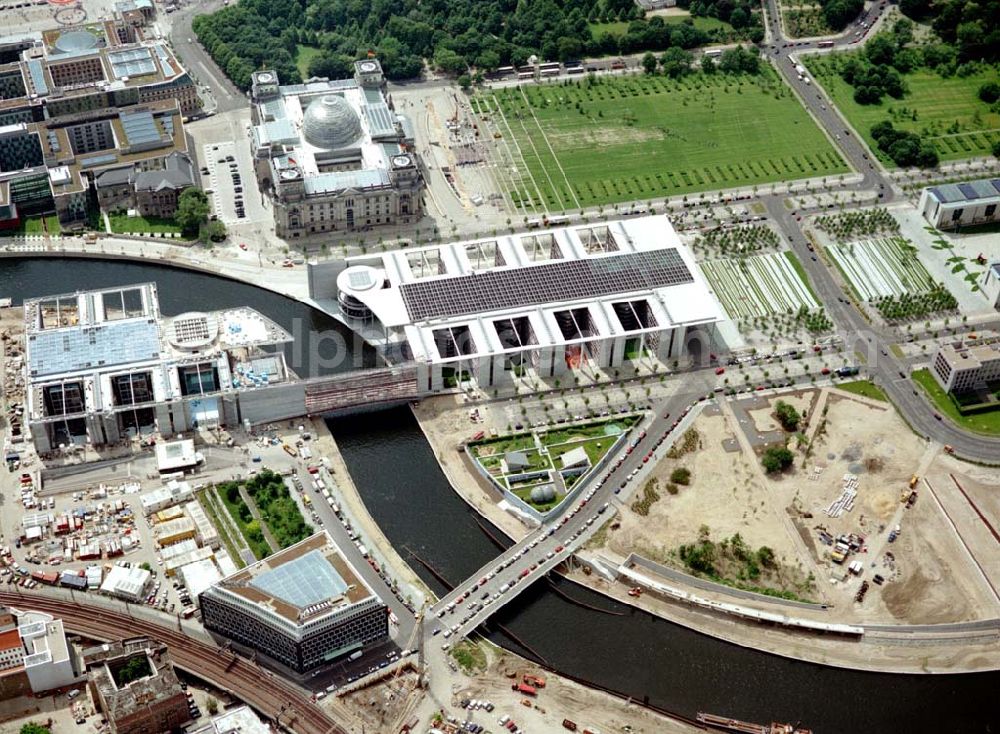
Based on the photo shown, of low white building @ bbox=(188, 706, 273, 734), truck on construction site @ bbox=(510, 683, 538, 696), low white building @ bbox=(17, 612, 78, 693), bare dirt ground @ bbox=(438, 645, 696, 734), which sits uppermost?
low white building @ bbox=(17, 612, 78, 693)

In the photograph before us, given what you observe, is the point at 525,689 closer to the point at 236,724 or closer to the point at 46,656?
the point at 236,724

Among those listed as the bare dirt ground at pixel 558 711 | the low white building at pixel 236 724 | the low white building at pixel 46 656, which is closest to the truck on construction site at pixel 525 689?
the bare dirt ground at pixel 558 711

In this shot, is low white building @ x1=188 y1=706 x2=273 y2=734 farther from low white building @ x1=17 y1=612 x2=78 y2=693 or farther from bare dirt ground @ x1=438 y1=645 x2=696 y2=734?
bare dirt ground @ x1=438 y1=645 x2=696 y2=734

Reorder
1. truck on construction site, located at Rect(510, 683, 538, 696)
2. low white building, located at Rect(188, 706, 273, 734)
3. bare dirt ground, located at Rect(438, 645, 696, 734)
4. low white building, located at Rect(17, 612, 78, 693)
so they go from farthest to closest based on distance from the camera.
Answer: truck on construction site, located at Rect(510, 683, 538, 696), bare dirt ground, located at Rect(438, 645, 696, 734), low white building, located at Rect(17, 612, 78, 693), low white building, located at Rect(188, 706, 273, 734)

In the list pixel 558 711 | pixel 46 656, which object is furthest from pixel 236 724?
pixel 558 711

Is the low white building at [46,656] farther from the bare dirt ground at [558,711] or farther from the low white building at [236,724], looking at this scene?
the bare dirt ground at [558,711]

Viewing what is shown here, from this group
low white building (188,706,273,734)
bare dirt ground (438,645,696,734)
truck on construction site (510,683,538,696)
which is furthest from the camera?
truck on construction site (510,683,538,696)

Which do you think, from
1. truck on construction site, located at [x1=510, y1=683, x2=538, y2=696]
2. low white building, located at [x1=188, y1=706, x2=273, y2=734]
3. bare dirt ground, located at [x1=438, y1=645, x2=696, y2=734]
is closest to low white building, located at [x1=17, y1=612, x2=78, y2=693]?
low white building, located at [x1=188, y1=706, x2=273, y2=734]

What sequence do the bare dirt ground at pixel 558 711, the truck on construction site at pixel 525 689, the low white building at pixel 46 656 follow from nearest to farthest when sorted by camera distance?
the low white building at pixel 46 656 → the bare dirt ground at pixel 558 711 → the truck on construction site at pixel 525 689
